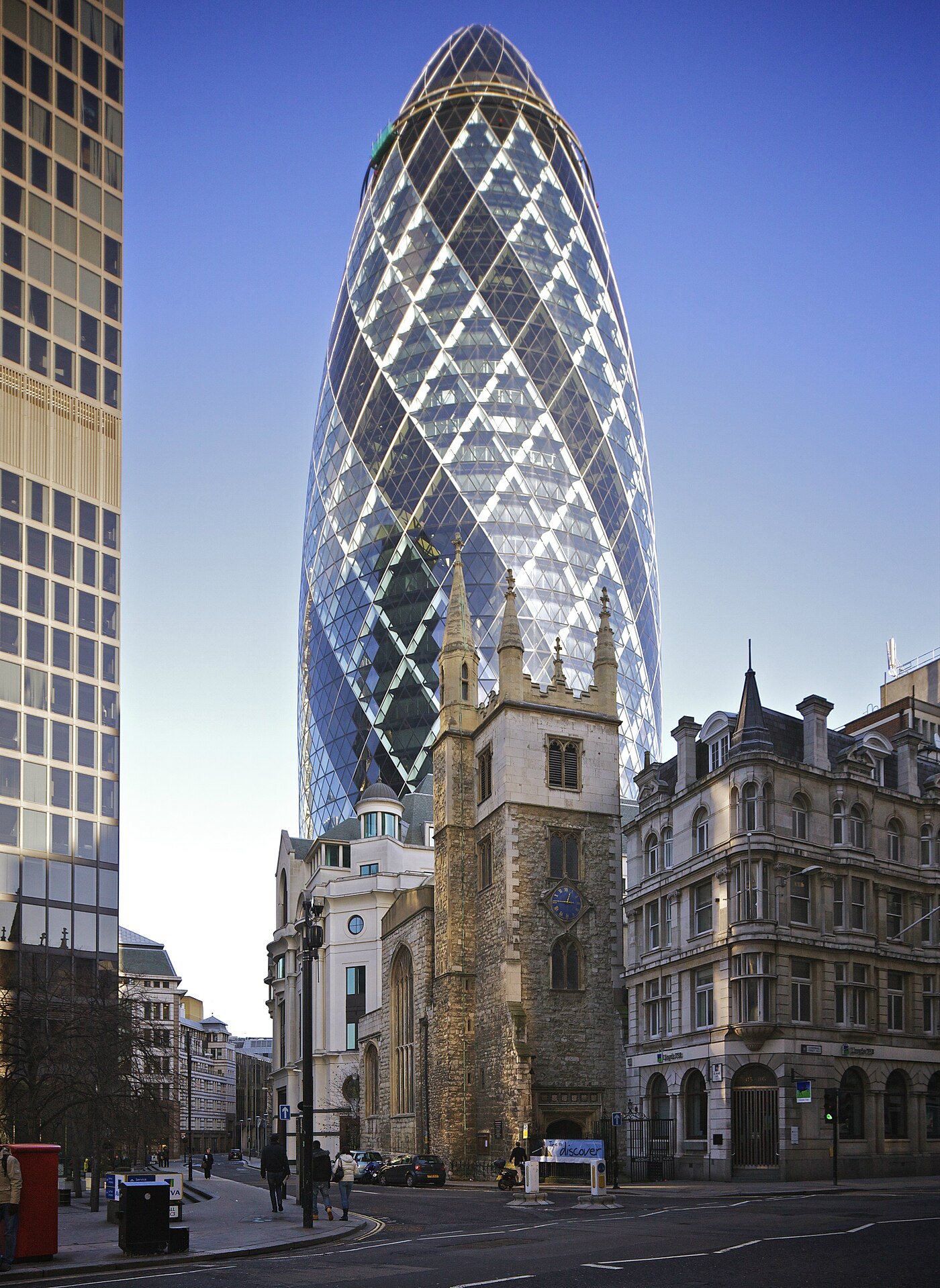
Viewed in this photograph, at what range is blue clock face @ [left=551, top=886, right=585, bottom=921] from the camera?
182 feet

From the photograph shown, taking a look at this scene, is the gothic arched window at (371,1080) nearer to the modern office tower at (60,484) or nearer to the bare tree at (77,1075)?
the modern office tower at (60,484)

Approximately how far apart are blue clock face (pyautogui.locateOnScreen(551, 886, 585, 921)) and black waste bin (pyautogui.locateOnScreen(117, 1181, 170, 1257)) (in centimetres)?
3655

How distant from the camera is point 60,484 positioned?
60.7 meters

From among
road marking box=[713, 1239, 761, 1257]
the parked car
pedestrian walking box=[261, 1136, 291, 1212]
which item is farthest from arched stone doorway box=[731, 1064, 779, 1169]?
road marking box=[713, 1239, 761, 1257]

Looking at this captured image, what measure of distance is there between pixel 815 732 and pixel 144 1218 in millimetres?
30989

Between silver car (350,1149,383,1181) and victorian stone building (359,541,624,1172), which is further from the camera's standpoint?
victorian stone building (359,541,624,1172)

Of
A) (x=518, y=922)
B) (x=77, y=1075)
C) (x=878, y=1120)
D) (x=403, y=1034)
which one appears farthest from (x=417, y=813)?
(x=77, y=1075)

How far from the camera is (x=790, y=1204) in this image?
2781 centimetres

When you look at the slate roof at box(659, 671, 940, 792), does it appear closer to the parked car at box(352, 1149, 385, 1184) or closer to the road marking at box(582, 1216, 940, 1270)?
the parked car at box(352, 1149, 385, 1184)

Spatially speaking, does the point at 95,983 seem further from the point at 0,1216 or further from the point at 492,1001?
the point at 0,1216

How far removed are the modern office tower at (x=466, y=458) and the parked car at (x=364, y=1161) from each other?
45817 mm

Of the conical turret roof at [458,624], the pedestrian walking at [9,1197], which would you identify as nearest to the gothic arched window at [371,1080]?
the conical turret roof at [458,624]

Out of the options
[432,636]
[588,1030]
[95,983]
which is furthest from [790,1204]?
[432,636]

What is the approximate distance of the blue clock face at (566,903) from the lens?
55.6 meters
